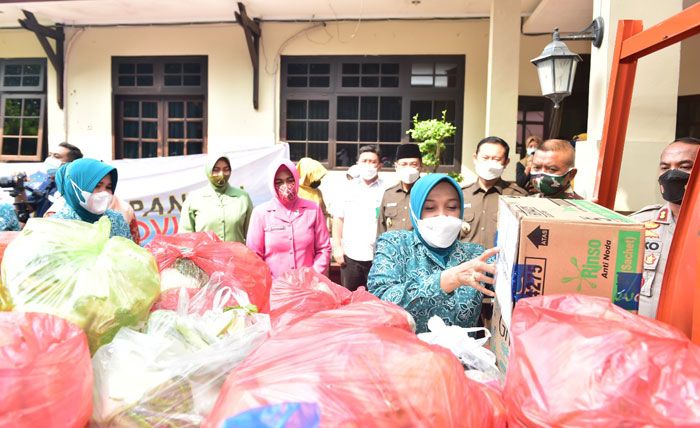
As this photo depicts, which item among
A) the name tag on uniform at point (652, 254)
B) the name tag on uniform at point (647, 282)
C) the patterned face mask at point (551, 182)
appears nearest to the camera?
→ the name tag on uniform at point (647, 282)

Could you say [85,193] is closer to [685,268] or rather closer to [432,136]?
[685,268]

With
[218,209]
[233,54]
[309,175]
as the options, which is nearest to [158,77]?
[233,54]

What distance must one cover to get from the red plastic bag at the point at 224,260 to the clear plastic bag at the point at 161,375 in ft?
2.17

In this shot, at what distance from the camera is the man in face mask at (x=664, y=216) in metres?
1.80

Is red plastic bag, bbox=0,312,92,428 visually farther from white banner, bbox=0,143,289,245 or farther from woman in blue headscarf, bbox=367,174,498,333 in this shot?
white banner, bbox=0,143,289,245

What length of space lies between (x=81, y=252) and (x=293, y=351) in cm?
67

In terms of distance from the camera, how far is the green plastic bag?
110cm

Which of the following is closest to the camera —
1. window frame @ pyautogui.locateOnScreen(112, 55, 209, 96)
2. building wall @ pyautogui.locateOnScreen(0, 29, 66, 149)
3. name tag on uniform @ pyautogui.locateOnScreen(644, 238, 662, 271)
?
name tag on uniform @ pyautogui.locateOnScreen(644, 238, 662, 271)

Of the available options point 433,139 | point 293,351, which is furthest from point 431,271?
point 433,139

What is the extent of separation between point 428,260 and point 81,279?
1.15 metres

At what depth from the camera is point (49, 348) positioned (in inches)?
35.0

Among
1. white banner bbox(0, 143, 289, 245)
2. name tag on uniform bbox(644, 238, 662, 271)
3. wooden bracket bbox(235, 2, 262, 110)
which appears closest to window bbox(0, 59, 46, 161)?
white banner bbox(0, 143, 289, 245)

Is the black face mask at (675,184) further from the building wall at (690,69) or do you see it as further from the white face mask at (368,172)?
the building wall at (690,69)

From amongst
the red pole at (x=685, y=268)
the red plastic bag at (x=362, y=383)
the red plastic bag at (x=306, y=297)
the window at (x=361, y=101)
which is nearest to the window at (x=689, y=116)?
the window at (x=361, y=101)
